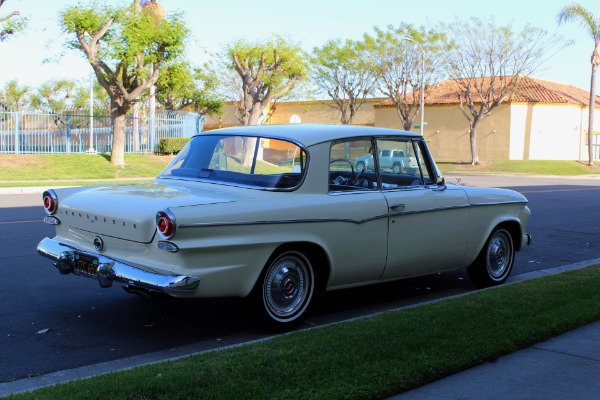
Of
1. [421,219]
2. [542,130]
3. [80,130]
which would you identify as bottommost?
[421,219]

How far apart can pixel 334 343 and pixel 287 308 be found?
0.94 m

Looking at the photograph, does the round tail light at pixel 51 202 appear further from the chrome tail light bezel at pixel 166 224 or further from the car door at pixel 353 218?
the car door at pixel 353 218

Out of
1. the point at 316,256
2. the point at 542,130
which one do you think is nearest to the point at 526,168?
the point at 542,130

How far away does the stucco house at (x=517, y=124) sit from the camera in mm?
49594

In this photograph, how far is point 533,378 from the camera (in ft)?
15.0

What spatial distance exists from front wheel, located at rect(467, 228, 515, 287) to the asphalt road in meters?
0.20

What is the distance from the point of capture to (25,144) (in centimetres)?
2923

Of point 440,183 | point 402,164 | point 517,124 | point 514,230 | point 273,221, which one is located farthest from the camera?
point 517,124

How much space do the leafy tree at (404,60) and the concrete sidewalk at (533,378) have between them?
44.3 metres

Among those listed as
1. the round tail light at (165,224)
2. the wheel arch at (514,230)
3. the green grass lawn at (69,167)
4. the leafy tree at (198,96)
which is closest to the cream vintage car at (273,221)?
the round tail light at (165,224)

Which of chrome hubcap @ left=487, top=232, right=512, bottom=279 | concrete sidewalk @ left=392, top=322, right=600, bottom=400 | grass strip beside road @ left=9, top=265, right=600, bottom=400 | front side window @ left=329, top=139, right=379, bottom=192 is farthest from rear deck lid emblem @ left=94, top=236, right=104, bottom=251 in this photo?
chrome hubcap @ left=487, top=232, right=512, bottom=279

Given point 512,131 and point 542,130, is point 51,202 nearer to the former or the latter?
point 512,131

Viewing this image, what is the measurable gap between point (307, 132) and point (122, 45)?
80.7 ft

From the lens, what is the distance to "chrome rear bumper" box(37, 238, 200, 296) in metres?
5.04
